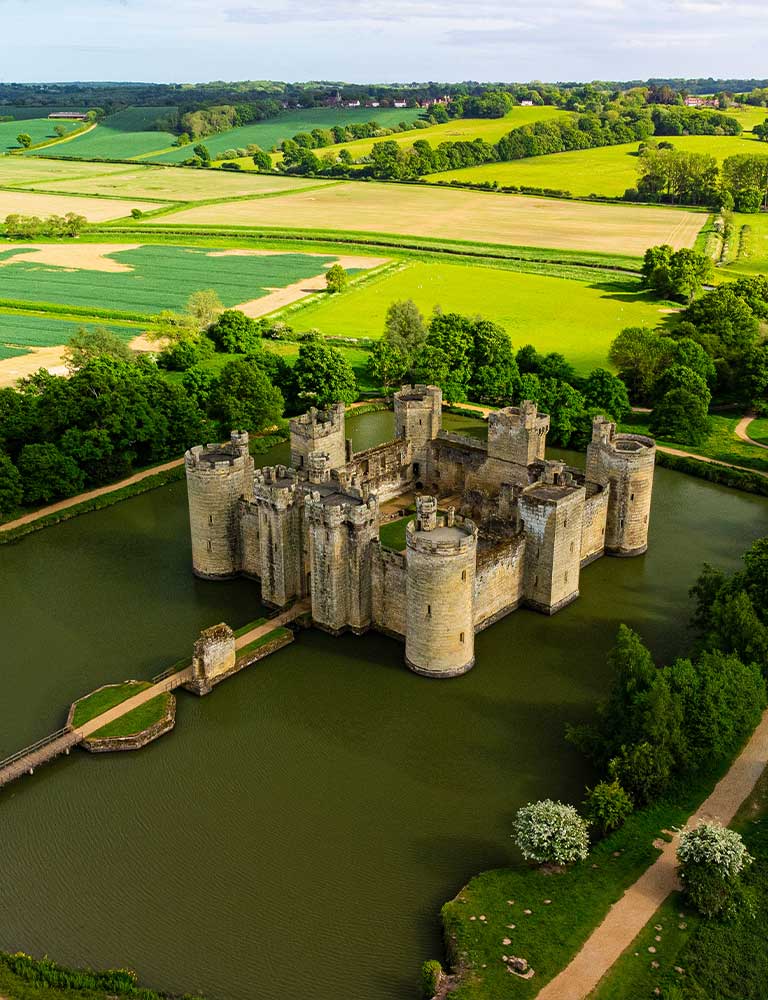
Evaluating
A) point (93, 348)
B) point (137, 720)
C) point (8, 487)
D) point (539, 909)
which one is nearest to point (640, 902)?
point (539, 909)

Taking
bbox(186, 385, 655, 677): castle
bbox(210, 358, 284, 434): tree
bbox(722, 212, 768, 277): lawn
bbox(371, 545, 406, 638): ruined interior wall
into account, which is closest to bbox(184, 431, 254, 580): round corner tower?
bbox(186, 385, 655, 677): castle

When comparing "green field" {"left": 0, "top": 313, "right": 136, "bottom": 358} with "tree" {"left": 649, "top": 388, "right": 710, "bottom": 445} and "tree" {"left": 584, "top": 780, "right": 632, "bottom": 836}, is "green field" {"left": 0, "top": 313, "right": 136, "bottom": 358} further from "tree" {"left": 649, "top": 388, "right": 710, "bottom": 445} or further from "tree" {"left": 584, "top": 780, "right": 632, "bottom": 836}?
"tree" {"left": 584, "top": 780, "right": 632, "bottom": 836}

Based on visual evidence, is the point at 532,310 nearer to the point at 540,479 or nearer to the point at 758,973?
the point at 540,479

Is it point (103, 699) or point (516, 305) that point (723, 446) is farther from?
point (103, 699)

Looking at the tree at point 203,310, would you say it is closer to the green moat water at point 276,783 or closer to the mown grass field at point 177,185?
the green moat water at point 276,783

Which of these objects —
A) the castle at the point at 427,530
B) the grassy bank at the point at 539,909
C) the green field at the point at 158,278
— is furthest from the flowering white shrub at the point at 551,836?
the green field at the point at 158,278
